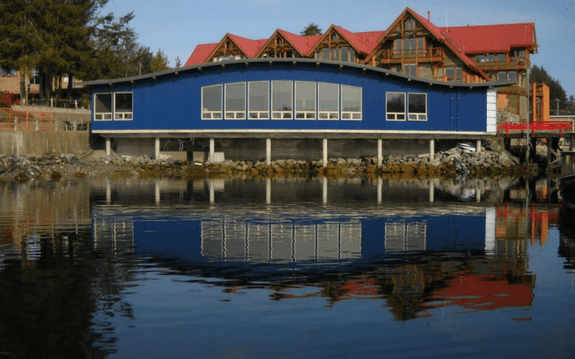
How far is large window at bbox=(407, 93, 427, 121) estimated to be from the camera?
1977 inches

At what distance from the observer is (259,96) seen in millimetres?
49250

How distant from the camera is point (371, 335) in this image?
32.0ft

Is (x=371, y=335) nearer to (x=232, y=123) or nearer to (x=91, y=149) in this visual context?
(x=232, y=123)

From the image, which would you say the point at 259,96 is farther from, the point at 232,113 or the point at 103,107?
the point at 103,107

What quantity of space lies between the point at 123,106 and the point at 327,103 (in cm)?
1416

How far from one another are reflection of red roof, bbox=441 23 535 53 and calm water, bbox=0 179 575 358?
54.7m

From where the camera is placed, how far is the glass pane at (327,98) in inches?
1938

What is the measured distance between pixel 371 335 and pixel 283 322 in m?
1.29

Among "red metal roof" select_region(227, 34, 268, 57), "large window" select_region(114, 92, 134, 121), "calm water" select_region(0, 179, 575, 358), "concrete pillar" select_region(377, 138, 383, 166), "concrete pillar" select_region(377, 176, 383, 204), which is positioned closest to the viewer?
"calm water" select_region(0, 179, 575, 358)

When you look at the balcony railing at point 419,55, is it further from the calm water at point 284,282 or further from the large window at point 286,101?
the calm water at point 284,282

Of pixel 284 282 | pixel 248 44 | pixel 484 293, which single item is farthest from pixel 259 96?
pixel 484 293

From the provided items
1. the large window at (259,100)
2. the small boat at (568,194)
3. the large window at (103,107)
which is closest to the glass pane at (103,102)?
the large window at (103,107)

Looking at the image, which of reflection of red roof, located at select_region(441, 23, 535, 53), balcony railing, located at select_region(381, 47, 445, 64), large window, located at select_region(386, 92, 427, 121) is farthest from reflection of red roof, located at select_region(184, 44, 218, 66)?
large window, located at select_region(386, 92, 427, 121)

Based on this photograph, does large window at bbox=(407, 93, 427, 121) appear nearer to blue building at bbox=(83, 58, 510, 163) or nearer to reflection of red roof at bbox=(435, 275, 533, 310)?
blue building at bbox=(83, 58, 510, 163)
